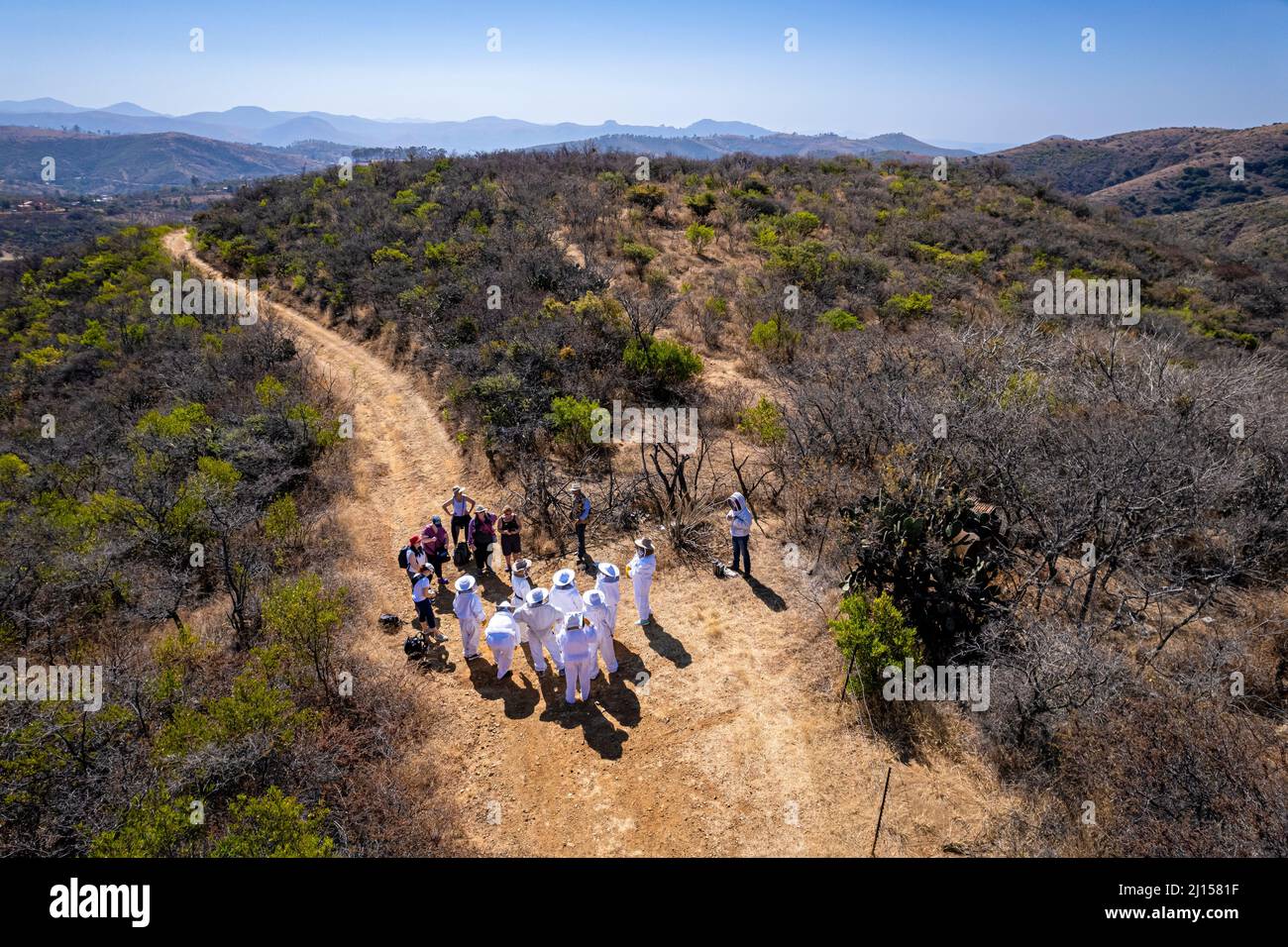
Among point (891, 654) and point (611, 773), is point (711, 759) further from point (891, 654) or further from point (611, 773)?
point (891, 654)

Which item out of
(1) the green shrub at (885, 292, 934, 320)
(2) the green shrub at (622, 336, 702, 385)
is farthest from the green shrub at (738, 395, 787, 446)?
(1) the green shrub at (885, 292, 934, 320)

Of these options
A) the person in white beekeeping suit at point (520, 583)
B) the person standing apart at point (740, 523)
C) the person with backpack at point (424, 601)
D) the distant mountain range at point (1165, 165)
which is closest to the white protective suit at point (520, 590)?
the person in white beekeeping suit at point (520, 583)

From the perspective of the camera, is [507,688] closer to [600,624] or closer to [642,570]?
[600,624]

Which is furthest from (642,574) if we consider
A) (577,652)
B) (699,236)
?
(699,236)

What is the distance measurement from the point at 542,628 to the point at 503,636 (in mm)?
515

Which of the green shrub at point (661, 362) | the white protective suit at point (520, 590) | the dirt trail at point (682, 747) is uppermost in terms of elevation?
the green shrub at point (661, 362)

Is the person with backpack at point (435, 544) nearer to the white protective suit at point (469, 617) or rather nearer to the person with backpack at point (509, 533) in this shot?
the person with backpack at point (509, 533)

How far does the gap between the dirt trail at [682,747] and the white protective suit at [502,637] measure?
13.1 inches

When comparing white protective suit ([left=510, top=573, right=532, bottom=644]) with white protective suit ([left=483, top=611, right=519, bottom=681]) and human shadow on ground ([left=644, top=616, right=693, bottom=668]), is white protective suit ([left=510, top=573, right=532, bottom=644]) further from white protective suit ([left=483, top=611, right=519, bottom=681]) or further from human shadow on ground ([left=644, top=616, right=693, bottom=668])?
human shadow on ground ([left=644, top=616, right=693, bottom=668])

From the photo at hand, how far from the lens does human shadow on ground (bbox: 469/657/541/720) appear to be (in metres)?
7.27

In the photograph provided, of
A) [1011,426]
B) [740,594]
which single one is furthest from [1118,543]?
[740,594]

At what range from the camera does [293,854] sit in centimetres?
462

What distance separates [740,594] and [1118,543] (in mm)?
4743

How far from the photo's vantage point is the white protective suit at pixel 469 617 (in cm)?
768
